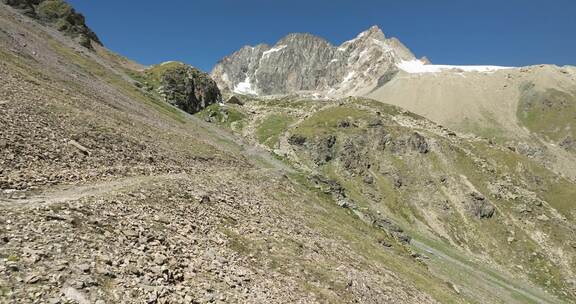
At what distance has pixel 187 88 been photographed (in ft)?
511

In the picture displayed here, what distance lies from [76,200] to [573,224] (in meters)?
155

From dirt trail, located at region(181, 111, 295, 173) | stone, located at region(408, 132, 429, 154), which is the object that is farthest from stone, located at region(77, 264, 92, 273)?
stone, located at region(408, 132, 429, 154)

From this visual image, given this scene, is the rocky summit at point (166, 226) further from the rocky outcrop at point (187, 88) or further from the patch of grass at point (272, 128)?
the patch of grass at point (272, 128)

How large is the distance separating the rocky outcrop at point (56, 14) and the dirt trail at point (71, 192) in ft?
401

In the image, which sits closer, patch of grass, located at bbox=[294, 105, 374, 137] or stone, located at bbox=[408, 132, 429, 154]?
stone, located at bbox=[408, 132, 429, 154]

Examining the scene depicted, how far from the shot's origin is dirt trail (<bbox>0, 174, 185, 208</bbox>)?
68.4 feet

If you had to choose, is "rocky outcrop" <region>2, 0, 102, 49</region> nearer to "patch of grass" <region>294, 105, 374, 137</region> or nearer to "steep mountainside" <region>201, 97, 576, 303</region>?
"steep mountainside" <region>201, 97, 576, 303</region>

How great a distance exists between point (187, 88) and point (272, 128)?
1525 inches

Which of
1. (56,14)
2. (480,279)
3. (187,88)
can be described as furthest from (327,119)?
(56,14)

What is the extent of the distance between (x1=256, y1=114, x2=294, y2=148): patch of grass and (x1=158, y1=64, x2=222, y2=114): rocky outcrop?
24.8 meters

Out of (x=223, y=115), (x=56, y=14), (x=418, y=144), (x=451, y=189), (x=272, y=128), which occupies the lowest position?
(x=223, y=115)

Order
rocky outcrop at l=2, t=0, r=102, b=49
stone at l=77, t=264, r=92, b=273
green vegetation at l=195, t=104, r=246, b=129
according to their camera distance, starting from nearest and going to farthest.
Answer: stone at l=77, t=264, r=92, b=273 → rocky outcrop at l=2, t=0, r=102, b=49 → green vegetation at l=195, t=104, r=246, b=129

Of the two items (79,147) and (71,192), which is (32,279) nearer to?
(71,192)

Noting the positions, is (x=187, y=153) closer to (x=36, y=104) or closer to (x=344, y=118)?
(x=36, y=104)
